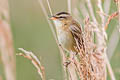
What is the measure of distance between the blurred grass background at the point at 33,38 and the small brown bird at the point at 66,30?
2.09ft

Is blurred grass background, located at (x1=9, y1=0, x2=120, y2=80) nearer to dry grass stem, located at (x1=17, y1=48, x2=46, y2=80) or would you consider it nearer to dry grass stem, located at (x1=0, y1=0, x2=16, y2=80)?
dry grass stem, located at (x1=0, y1=0, x2=16, y2=80)

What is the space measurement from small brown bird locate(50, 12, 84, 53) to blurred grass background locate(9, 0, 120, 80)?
0.64 meters

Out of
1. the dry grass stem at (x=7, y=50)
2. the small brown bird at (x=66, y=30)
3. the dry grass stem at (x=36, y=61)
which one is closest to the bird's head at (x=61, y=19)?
the small brown bird at (x=66, y=30)

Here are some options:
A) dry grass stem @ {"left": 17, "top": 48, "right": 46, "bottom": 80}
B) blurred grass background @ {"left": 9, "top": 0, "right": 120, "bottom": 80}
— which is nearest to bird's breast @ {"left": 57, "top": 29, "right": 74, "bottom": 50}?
Result: blurred grass background @ {"left": 9, "top": 0, "right": 120, "bottom": 80}

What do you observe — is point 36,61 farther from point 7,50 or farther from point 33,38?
point 33,38

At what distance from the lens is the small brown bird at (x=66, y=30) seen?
374 centimetres

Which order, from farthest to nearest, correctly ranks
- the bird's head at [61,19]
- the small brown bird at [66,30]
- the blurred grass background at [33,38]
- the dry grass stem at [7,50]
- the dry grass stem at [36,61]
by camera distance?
the blurred grass background at [33,38]
the bird's head at [61,19]
the small brown bird at [66,30]
the dry grass stem at [7,50]
the dry grass stem at [36,61]

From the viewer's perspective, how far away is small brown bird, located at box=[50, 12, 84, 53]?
3738mm

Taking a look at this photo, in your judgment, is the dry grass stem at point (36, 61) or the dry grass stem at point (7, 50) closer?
the dry grass stem at point (36, 61)

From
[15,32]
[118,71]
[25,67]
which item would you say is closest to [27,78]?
[25,67]

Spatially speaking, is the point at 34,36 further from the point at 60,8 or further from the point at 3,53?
the point at 3,53

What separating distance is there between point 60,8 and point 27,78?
182cm

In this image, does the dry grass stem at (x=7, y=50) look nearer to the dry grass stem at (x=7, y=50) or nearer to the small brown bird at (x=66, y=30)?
the dry grass stem at (x=7, y=50)

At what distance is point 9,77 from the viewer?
11.8ft
